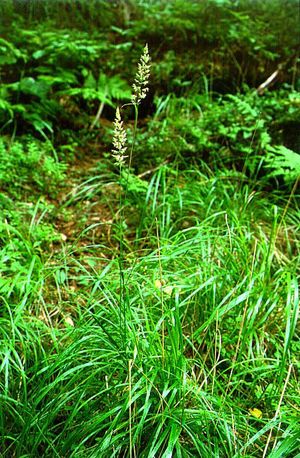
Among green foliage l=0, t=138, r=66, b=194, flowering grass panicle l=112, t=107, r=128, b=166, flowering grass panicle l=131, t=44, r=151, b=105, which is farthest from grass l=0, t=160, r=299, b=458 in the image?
green foliage l=0, t=138, r=66, b=194

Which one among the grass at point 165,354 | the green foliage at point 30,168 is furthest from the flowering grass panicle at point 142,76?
the green foliage at point 30,168

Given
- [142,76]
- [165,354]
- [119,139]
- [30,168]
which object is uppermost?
[142,76]

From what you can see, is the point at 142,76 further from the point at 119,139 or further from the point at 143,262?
the point at 143,262

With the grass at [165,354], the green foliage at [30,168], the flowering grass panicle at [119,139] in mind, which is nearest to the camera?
the flowering grass panicle at [119,139]

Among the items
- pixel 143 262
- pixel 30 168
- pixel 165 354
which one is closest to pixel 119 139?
pixel 165 354

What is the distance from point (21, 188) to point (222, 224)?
4.89 feet

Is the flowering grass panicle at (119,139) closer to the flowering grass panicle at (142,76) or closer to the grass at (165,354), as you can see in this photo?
the flowering grass panicle at (142,76)

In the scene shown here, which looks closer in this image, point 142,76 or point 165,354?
point 142,76

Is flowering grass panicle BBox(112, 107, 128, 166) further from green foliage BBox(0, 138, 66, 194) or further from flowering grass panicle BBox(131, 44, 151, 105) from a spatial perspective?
green foliage BBox(0, 138, 66, 194)

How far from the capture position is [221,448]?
2.10 metres

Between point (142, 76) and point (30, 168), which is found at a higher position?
point (142, 76)

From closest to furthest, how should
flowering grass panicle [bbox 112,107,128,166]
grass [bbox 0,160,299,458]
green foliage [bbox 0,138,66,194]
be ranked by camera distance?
flowering grass panicle [bbox 112,107,128,166] < grass [bbox 0,160,299,458] < green foliage [bbox 0,138,66,194]

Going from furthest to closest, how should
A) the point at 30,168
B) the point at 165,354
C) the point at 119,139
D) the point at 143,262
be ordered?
the point at 30,168 < the point at 143,262 < the point at 165,354 < the point at 119,139

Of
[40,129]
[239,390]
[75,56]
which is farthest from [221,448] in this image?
[75,56]
